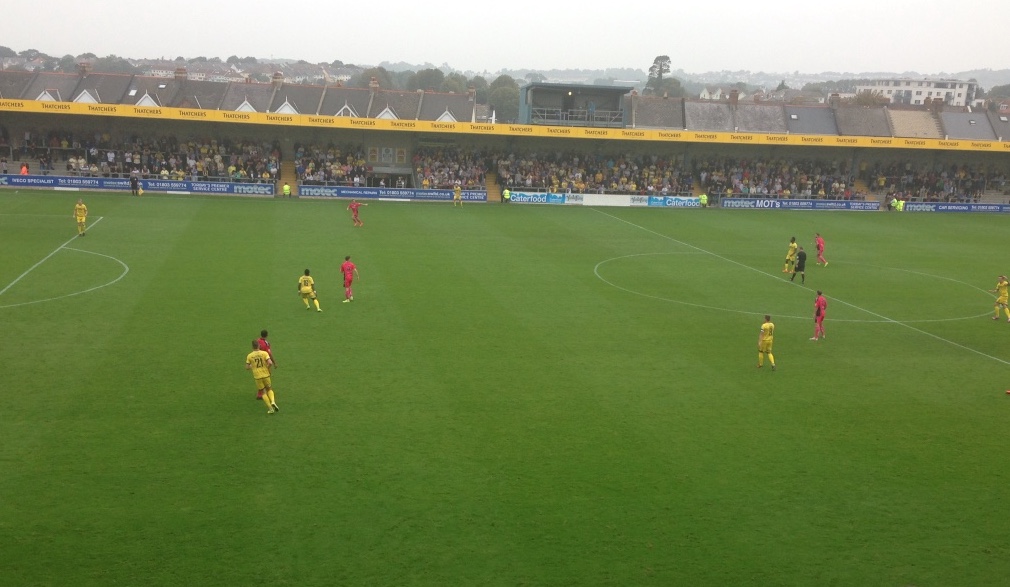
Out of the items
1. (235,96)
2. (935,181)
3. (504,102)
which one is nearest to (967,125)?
(935,181)

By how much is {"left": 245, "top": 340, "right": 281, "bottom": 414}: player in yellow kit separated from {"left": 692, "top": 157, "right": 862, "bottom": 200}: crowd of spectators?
44.2m

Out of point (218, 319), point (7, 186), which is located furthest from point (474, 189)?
point (218, 319)

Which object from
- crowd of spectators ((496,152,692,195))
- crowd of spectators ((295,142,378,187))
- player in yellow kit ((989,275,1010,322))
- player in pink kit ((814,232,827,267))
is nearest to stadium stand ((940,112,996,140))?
crowd of spectators ((496,152,692,195))

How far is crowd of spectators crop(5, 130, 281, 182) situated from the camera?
46875 mm

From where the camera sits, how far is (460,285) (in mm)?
25453

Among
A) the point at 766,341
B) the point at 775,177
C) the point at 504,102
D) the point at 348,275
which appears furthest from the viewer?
the point at 504,102

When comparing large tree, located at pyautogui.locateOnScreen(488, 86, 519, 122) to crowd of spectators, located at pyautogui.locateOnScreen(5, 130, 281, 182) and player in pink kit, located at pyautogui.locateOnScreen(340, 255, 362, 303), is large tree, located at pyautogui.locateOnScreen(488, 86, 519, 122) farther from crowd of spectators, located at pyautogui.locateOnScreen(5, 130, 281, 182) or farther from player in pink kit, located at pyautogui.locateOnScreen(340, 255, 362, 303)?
player in pink kit, located at pyautogui.locateOnScreen(340, 255, 362, 303)

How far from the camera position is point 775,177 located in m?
56.8

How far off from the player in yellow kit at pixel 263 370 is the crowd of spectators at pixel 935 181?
52018 mm

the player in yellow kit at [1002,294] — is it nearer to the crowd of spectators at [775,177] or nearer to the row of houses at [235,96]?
the crowd of spectators at [775,177]

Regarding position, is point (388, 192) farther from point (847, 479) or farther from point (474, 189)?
point (847, 479)

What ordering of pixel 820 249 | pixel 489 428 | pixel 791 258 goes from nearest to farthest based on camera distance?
pixel 489 428 → pixel 791 258 → pixel 820 249

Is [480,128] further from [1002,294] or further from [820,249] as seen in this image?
[1002,294]

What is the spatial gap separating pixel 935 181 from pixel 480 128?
110 ft
